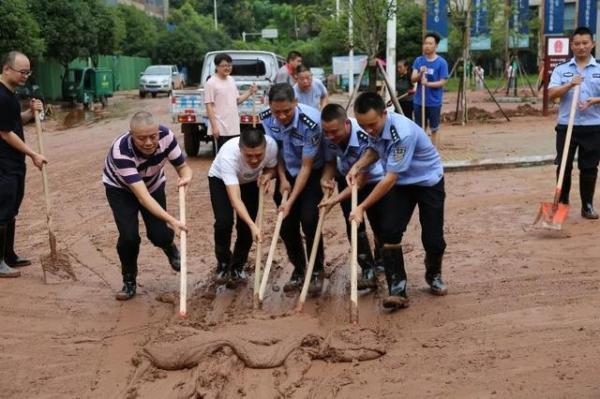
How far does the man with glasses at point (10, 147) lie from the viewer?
594 centimetres

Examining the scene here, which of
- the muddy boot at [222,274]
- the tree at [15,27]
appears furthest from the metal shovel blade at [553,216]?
the tree at [15,27]

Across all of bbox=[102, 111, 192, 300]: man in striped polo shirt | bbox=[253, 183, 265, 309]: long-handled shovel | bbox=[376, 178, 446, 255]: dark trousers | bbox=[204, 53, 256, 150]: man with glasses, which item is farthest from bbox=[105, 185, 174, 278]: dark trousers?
bbox=[204, 53, 256, 150]: man with glasses

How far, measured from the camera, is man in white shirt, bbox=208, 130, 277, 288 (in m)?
5.10

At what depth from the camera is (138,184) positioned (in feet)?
16.8

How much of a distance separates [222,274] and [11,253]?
1.99m

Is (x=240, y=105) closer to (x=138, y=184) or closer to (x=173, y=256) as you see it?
(x=173, y=256)

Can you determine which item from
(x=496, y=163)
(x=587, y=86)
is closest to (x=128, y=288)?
(x=587, y=86)

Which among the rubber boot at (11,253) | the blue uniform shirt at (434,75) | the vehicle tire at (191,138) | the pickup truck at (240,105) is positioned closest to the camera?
the rubber boot at (11,253)

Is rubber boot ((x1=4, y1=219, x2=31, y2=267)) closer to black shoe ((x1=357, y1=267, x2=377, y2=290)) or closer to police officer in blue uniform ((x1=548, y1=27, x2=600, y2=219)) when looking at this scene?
black shoe ((x1=357, y1=267, x2=377, y2=290))

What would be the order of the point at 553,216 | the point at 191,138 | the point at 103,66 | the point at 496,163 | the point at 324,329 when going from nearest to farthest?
1. the point at 324,329
2. the point at 553,216
3. the point at 496,163
4. the point at 191,138
5. the point at 103,66

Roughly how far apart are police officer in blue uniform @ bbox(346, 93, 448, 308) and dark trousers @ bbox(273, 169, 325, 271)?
13.1 inches

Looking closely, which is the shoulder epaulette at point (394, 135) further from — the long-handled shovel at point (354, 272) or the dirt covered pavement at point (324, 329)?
the dirt covered pavement at point (324, 329)

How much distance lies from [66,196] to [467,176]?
537 centimetres

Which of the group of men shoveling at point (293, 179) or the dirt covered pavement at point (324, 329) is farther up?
the group of men shoveling at point (293, 179)
